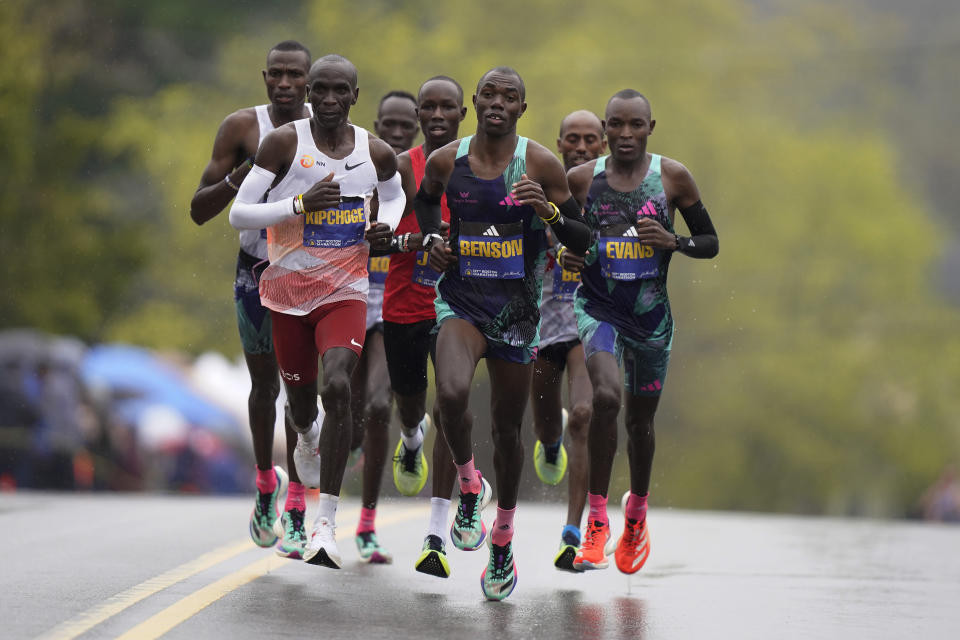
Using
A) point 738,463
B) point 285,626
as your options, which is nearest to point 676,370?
point 738,463

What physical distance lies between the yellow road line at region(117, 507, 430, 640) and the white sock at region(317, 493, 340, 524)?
63 centimetres

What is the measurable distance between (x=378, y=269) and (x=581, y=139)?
4.97 feet

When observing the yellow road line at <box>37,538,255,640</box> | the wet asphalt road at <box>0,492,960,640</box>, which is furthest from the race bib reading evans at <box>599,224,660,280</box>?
the yellow road line at <box>37,538,255,640</box>

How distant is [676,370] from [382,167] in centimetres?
2249

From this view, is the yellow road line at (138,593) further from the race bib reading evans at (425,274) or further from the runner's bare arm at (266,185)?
the race bib reading evans at (425,274)

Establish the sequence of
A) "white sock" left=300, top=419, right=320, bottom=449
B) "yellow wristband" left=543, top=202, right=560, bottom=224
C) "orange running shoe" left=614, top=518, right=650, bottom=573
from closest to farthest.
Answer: "yellow wristband" left=543, top=202, right=560, bottom=224 → "orange running shoe" left=614, top=518, right=650, bottom=573 → "white sock" left=300, top=419, right=320, bottom=449

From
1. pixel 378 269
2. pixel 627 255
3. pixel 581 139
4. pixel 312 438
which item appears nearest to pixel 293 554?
pixel 312 438

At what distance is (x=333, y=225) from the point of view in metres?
9.38

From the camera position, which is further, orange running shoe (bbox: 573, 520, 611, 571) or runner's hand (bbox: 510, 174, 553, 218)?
orange running shoe (bbox: 573, 520, 611, 571)

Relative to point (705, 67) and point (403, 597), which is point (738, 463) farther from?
point (403, 597)

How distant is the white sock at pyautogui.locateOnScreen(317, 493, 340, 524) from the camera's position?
29.6 ft

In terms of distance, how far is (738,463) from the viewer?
32.1 meters

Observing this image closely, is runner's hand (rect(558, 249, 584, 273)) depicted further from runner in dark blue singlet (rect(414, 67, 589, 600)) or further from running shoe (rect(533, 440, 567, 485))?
running shoe (rect(533, 440, 567, 485))

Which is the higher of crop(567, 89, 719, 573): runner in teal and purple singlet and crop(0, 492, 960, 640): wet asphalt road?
crop(567, 89, 719, 573): runner in teal and purple singlet
